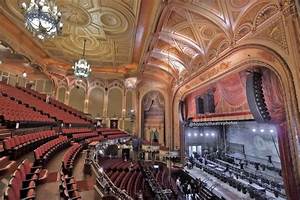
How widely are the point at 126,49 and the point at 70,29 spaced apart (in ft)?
Answer: 7.74

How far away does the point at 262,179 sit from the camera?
8.84 metres

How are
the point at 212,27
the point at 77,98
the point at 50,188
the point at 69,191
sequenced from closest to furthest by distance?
the point at 69,191, the point at 50,188, the point at 212,27, the point at 77,98

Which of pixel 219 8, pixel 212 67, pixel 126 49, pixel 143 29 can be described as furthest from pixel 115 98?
pixel 219 8

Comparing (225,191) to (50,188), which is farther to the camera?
(225,191)

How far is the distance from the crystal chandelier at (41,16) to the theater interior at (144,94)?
0.07ft

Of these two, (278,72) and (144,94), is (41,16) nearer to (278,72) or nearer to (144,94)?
(278,72)

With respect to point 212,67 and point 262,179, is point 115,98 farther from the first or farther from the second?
point 262,179

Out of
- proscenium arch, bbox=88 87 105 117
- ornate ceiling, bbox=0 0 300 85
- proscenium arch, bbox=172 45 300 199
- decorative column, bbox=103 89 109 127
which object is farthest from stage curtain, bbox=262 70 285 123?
proscenium arch, bbox=88 87 105 117

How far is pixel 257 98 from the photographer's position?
14.4 feet

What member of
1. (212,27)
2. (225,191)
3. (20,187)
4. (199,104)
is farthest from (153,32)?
(225,191)

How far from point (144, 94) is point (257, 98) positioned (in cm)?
718

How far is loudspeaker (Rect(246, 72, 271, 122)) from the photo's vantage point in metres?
4.27

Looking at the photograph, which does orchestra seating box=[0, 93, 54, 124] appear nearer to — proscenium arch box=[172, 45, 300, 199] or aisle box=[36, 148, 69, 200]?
aisle box=[36, 148, 69, 200]

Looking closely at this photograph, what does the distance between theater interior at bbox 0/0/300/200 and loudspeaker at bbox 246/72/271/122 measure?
0.08 feet
